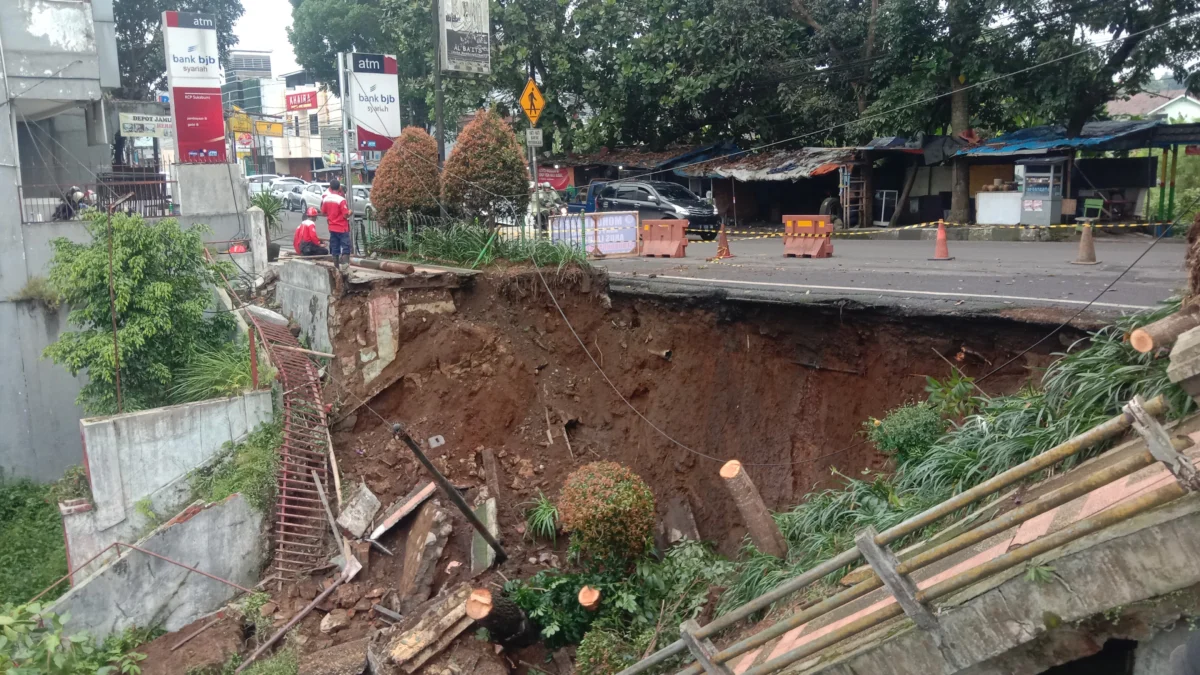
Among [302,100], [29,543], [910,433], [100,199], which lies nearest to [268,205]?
[100,199]

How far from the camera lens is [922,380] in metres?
9.27

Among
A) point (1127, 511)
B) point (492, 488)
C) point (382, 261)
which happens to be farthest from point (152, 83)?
point (1127, 511)

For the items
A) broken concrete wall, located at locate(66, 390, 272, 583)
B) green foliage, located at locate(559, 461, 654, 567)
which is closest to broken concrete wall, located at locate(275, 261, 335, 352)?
broken concrete wall, located at locate(66, 390, 272, 583)

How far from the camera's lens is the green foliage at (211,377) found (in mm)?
13062

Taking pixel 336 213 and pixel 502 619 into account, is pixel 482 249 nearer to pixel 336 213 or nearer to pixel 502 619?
pixel 336 213

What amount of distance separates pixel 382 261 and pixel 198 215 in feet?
23.0

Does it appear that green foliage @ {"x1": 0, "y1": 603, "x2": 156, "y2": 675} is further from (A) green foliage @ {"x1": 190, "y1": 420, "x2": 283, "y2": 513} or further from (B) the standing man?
(B) the standing man

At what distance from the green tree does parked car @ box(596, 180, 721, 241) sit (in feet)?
62.9

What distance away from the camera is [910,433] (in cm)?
788

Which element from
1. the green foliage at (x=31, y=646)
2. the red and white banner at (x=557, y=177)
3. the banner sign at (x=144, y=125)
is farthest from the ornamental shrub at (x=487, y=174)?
the banner sign at (x=144, y=125)

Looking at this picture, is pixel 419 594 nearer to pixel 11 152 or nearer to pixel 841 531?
pixel 841 531

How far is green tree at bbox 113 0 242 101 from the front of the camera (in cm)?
3525

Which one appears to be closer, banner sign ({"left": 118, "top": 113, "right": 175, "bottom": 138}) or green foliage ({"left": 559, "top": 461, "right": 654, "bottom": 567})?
green foliage ({"left": 559, "top": 461, "right": 654, "bottom": 567})

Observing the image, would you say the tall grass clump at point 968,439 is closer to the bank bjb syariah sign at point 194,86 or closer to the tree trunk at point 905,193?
the bank bjb syariah sign at point 194,86
